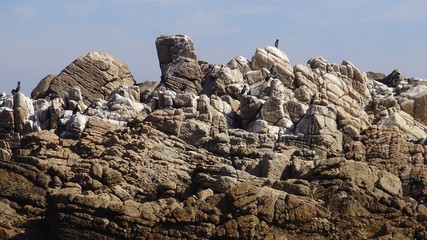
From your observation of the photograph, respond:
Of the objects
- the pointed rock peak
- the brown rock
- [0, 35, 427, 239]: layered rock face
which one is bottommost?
[0, 35, 427, 239]: layered rock face

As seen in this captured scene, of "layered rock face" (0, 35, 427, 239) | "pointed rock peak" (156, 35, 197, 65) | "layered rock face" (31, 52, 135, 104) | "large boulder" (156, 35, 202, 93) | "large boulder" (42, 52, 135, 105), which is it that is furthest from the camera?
"pointed rock peak" (156, 35, 197, 65)

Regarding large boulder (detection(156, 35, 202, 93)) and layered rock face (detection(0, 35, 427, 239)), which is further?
large boulder (detection(156, 35, 202, 93))

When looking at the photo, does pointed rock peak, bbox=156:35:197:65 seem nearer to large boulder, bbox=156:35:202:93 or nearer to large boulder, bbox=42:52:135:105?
large boulder, bbox=156:35:202:93

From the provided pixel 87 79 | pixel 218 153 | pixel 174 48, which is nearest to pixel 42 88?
pixel 87 79

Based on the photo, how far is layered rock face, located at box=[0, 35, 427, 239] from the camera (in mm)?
101812

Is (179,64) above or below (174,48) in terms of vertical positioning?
below

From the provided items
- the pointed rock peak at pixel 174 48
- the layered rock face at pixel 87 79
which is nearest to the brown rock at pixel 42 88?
the layered rock face at pixel 87 79

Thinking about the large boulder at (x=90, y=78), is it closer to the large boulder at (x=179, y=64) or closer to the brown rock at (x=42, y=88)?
the brown rock at (x=42, y=88)

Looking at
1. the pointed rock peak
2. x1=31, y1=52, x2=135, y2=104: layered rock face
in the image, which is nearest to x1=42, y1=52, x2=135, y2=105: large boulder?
x1=31, y1=52, x2=135, y2=104: layered rock face

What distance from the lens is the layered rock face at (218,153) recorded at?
101812 mm

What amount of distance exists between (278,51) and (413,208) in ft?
128

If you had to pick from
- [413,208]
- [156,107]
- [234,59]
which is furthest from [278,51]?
[413,208]

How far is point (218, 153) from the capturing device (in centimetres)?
11788

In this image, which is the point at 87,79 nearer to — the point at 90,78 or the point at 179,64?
the point at 90,78
